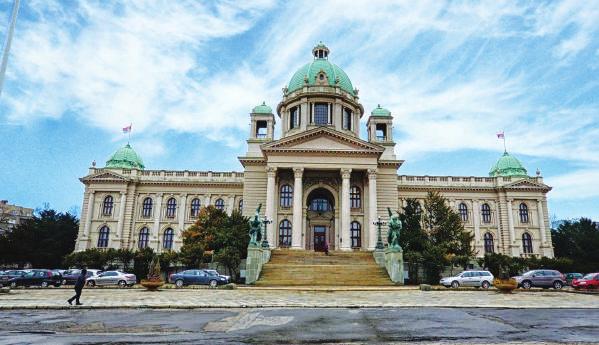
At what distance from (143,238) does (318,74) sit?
3027 cm

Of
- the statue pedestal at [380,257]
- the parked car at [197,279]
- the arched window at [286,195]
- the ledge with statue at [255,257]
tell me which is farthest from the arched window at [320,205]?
the parked car at [197,279]

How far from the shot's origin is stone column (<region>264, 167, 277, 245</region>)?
41.4 m

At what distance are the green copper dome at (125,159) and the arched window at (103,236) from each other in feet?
26.8

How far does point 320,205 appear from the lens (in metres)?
46.9

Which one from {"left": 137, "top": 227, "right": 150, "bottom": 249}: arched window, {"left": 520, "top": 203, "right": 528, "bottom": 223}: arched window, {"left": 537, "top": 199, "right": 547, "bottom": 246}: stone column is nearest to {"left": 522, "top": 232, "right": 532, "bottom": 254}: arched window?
{"left": 537, "top": 199, "right": 547, "bottom": 246}: stone column

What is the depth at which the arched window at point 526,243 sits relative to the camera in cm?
5259

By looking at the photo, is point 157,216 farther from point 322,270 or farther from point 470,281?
point 470,281

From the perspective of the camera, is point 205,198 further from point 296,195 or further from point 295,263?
point 295,263

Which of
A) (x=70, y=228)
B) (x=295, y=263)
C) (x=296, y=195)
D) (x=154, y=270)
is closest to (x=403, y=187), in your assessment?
(x=296, y=195)

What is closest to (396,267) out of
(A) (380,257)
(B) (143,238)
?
(A) (380,257)

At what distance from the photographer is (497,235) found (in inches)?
2096

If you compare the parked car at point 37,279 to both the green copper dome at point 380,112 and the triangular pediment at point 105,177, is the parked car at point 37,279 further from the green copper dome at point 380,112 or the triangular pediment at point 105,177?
the green copper dome at point 380,112

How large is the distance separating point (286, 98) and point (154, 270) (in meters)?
33.8

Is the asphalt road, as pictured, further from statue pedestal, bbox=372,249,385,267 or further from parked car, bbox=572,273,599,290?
statue pedestal, bbox=372,249,385,267
